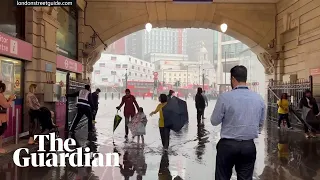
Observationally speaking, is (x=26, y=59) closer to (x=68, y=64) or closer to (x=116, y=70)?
(x=68, y=64)

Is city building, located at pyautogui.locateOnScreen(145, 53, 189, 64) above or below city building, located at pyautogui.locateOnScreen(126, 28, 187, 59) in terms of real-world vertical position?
below

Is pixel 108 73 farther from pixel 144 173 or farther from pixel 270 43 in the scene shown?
pixel 144 173

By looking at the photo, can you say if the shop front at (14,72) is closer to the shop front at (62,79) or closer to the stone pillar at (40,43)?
the stone pillar at (40,43)

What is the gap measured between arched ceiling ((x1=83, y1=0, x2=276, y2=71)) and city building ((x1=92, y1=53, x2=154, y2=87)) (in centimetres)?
4923

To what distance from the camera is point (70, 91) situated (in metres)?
13.9

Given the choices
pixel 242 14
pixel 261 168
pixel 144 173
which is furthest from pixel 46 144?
pixel 242 14

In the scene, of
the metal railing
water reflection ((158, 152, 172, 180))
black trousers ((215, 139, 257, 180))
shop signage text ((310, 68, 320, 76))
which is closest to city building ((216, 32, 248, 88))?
the metal railing

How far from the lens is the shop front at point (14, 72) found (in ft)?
31.1

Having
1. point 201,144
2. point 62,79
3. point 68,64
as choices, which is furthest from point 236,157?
point 68,64

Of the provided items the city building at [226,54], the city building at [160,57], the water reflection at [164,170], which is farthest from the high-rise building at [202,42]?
the water reflection at [164,170]

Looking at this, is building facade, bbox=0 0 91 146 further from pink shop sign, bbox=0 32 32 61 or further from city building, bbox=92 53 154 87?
city building, bbox=92 53 154 87

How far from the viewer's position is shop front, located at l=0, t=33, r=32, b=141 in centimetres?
948

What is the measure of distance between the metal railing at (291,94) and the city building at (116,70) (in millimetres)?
51990

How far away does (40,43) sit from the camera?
1154 centimetres
